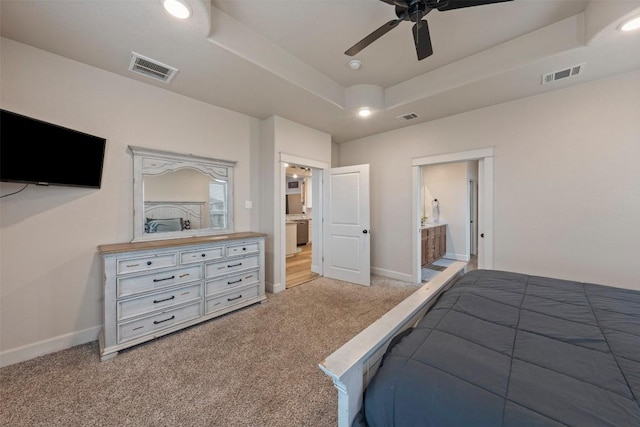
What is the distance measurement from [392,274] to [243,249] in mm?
2640

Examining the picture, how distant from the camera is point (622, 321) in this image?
1188mm

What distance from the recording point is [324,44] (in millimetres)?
2436

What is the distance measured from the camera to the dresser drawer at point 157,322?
83.6 inches

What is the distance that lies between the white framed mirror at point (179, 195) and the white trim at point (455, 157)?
2.95 metres

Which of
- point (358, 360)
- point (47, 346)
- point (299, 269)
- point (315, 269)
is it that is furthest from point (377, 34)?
point (299, 269)

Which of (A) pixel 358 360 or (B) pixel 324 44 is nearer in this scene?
(A) pixel 358 360

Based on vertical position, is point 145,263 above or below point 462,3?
below

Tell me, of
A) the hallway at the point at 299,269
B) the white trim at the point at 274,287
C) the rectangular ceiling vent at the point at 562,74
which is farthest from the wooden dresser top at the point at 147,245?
the rectangular ceiling vent at the point at 562,74

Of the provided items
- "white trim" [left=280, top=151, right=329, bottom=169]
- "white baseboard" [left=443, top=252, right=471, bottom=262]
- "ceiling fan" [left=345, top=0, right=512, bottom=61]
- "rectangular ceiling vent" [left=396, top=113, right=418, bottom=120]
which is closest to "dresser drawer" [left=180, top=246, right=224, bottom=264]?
"white trim" [left=280, top=151, right=329, bottom=169]

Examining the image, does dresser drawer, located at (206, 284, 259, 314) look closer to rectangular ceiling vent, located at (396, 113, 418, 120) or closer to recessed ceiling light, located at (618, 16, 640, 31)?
rectangular ceiling vent, located at (396, 113, 418, 120)

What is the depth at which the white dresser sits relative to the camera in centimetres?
208

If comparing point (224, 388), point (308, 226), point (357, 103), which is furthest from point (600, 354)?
point (308, 226)

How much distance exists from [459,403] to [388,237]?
3.60 meters

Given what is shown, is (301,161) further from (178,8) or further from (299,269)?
(178,8)
